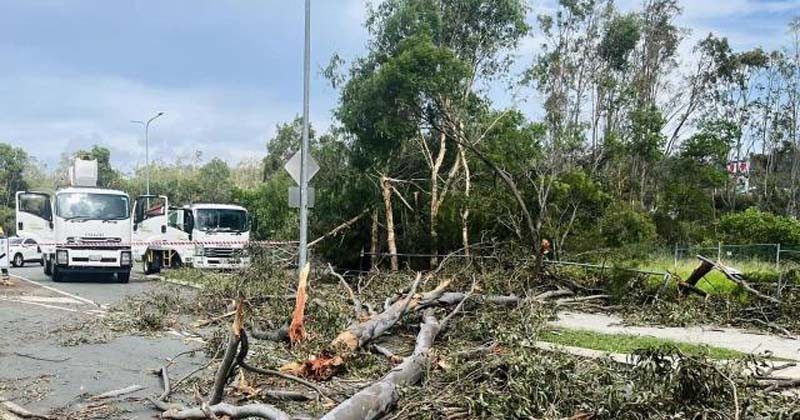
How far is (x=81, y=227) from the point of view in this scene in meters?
19.4

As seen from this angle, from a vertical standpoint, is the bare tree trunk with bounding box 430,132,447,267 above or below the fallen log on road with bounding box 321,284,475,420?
above

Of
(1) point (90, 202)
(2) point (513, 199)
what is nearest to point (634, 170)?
(2) point (513, 199)

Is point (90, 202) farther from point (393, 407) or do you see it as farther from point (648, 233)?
point (648, 233)

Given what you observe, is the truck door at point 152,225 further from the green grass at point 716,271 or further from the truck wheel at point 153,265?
the green grass at point 716,271

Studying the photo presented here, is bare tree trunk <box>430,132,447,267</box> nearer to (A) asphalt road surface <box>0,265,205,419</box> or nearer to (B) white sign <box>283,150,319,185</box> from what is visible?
(B) white sign <box>283,150,319,185</box>

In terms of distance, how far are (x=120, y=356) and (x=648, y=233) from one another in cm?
1991

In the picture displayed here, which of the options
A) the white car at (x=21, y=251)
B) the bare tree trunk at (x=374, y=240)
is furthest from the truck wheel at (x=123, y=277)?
the white car at (x=21, y=251)

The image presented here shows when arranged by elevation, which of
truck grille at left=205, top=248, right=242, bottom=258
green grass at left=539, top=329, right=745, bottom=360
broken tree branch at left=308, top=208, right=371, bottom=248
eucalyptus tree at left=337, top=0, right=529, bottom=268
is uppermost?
eucalyptus tree at left=337, top=0, right=529, bottom=268

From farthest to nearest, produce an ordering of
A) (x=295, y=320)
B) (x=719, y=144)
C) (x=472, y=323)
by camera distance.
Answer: (x=719, y=144), (x=472, y=323), (x=295, y=320)

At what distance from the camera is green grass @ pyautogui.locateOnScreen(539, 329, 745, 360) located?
905 cm

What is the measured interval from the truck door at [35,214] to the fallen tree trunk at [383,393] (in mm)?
16319

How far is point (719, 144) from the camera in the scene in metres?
31.9

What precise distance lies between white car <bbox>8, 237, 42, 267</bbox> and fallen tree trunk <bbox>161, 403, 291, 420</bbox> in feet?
89.6

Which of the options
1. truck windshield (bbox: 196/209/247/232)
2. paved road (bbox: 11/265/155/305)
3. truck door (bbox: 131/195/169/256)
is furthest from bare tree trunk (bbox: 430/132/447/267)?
truck door (bbox: 131/195/169/256)
